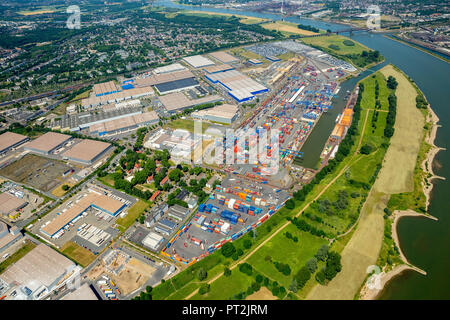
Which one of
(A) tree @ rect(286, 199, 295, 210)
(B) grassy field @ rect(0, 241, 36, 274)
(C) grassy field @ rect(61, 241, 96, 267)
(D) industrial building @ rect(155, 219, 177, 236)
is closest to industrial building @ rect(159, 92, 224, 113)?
(D) industrial building @ rect(155, 219, 177, 236)

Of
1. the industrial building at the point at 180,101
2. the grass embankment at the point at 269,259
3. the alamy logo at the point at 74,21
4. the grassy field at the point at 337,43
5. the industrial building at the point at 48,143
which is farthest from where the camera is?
the alamy logo at the point at 74,21

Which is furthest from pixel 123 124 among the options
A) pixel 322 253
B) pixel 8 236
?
pixel 322 253

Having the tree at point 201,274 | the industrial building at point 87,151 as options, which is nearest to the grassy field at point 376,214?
the tree at point 201,274

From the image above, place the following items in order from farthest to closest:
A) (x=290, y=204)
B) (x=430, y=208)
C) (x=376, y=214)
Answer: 1. (x=430, y=208)
2. (x=290, y=204)
3. (x=376, y=214)

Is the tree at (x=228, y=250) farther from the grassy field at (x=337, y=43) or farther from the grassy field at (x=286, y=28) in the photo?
the grassy field at (x=286, y=28)

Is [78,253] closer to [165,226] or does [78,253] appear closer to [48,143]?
[165,226]
